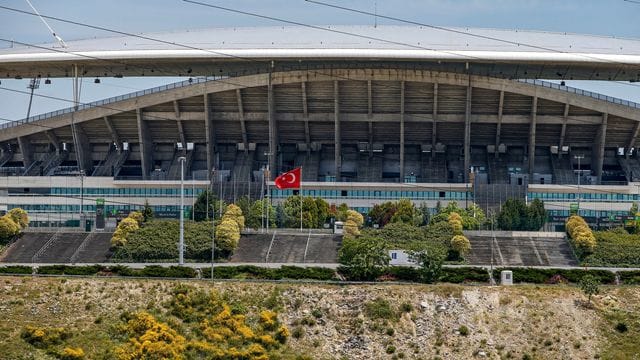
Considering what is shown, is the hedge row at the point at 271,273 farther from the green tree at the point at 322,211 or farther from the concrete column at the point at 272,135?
the concrete column at the point at 272,135

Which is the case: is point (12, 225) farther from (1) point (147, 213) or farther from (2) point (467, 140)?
(2) point (467, 140)

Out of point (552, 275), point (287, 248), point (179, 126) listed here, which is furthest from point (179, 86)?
point (552, 275)

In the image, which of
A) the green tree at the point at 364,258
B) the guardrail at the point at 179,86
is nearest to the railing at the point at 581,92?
the guardrail at the point at 179,86

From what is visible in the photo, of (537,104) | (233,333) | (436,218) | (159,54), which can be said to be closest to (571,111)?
(537,104)

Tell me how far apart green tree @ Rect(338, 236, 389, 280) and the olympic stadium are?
3391 centimetres

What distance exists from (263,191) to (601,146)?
32.1 m

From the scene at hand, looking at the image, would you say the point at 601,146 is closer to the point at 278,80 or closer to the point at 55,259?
the point at 278,80

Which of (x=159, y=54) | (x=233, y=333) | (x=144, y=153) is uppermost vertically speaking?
(x=159, y=54)

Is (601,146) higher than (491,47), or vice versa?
(491,47)

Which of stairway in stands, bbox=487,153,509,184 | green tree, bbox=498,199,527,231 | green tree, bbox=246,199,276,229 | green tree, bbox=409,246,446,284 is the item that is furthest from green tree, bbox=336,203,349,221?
green tree, bbox=409,246,446,284

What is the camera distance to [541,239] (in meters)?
123

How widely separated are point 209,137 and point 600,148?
121 feet

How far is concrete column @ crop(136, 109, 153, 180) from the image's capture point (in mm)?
144125

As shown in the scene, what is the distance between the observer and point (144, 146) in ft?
478
